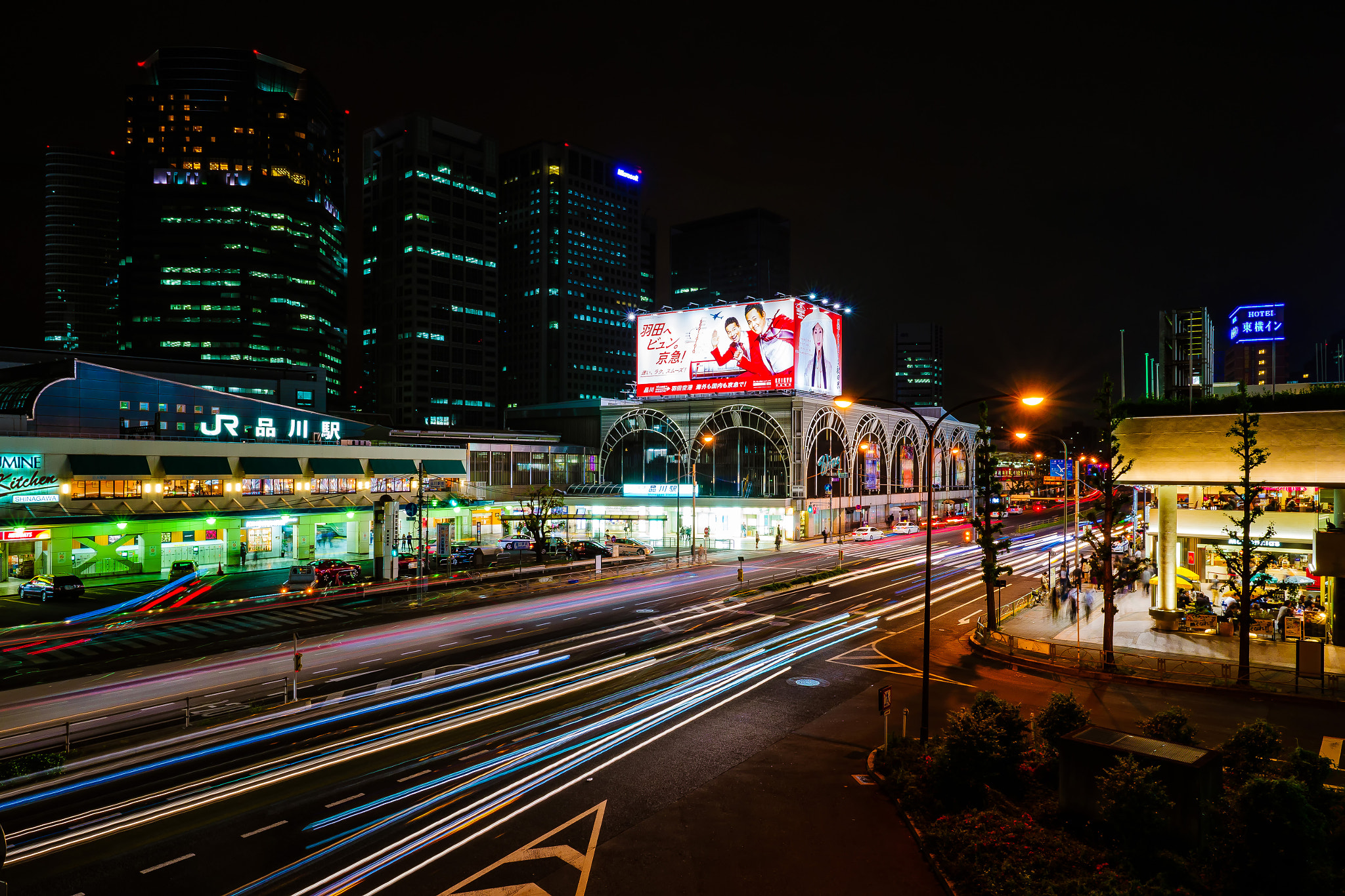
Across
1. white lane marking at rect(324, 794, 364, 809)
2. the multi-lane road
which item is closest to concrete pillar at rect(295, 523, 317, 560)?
the multi-lane road

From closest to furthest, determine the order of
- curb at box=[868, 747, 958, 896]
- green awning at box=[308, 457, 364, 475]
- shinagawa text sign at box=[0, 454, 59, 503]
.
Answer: curb at box=[868, 747, 958, 896]
shinagawa text sign at box=[0, 454, 59, 503]
green awning at box=[308, 457, 364, 475]

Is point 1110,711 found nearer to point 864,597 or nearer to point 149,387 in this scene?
point 864,597

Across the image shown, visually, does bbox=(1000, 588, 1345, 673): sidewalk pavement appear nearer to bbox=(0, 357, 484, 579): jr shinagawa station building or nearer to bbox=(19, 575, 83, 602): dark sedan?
bbox=(0, 357, 484, 579): jr shinagawa station building

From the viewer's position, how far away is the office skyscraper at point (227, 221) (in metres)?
155

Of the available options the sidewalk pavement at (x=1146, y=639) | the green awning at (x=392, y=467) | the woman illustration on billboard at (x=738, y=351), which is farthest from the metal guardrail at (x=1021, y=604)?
the green awning at (x=392, y=467)

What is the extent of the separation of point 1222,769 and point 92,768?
24252 mm

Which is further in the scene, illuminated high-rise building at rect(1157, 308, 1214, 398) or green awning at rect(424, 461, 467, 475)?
green awning at rect(424, 461, 467, 475)

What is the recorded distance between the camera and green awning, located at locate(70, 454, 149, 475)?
45594mm

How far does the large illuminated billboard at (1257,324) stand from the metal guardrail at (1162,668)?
2365cm

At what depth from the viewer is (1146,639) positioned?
28922mm

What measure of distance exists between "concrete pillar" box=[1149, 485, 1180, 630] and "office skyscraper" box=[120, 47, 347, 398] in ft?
510

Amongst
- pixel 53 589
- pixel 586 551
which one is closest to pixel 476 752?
pixel 53 589

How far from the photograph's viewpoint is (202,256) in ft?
512

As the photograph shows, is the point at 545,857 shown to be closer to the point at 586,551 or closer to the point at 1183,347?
the point at 1183,347
